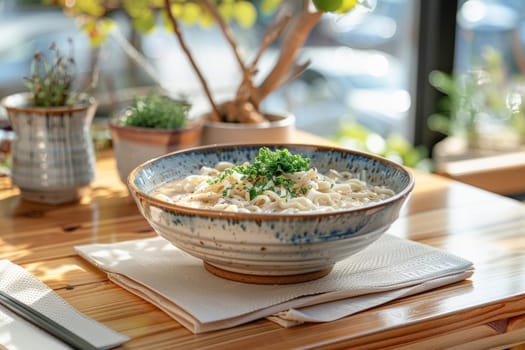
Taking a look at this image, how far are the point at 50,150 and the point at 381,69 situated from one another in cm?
201

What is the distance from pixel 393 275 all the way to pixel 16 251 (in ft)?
1.95

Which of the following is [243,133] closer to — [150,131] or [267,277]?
[150,131]

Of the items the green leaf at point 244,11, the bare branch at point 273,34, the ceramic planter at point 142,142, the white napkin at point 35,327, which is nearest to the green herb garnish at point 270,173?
the white napkin at point 35,327

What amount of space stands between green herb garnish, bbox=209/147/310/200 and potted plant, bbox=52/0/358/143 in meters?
0.47

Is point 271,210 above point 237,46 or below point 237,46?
below

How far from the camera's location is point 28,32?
319 centimetres

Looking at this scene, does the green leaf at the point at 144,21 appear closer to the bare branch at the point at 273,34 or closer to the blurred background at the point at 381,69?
the bare branch at the point at 273,34

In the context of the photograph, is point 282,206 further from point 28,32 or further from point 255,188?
point 28,32

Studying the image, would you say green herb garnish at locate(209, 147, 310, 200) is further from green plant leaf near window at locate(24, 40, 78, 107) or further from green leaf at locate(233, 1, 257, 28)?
green leaf at locate(233, 1, 257, 28)

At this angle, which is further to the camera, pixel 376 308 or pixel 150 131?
pixel 150 131

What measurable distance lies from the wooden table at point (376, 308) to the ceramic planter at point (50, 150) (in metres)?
0.04

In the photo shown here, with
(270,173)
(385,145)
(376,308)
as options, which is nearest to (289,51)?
(270,173)

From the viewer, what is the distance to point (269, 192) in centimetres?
112

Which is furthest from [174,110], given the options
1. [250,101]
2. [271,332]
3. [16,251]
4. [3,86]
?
[3,86]
